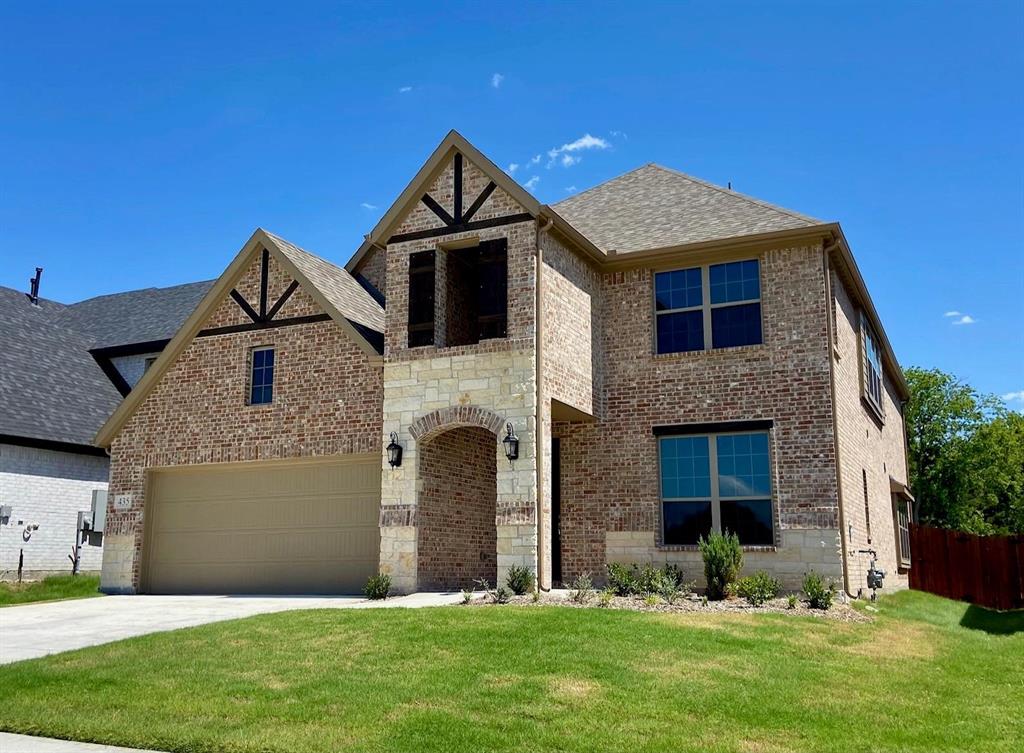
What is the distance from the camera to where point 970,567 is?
25859mm

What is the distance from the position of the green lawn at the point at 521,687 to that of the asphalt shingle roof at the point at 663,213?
25.9ft

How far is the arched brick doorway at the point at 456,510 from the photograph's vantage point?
16.6m

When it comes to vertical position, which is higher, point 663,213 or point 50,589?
point 663,213

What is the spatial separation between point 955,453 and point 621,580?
34.4 meters

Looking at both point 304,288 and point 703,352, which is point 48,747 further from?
point 703,352

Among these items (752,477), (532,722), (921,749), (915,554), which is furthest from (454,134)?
(915,554)

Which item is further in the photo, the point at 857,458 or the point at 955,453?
the point at 955,453

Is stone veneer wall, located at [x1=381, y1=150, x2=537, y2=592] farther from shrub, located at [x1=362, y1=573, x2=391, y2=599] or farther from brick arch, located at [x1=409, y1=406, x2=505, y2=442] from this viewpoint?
shrub, located at [x1=362, y1=573, x2=391, y2=599]

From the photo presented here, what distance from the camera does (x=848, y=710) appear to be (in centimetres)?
802

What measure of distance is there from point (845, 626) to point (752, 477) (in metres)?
4.19

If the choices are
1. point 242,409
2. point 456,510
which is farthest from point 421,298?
point 242,409

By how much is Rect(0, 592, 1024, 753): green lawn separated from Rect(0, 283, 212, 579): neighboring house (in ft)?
43.4

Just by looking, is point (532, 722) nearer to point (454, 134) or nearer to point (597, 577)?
point (597, 577)

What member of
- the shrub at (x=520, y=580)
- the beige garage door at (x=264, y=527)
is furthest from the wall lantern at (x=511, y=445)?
the beige garage door at (x=264, y=527)
